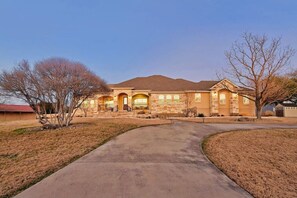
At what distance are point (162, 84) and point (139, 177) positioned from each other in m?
26.0

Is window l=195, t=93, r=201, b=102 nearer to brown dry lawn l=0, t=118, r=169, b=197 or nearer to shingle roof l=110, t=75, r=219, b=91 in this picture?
shingle roof l=110, t=75, r=219, b=91

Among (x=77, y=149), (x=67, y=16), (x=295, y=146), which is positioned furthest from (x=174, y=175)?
(x=67, y=16)

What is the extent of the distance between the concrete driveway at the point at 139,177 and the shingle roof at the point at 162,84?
68.5 feet

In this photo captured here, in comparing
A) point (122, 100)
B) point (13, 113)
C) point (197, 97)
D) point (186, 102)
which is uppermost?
point (197, 97)

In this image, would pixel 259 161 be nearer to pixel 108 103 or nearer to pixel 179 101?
pixel 179 101

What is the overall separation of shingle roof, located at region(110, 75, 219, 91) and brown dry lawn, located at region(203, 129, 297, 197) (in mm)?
18423

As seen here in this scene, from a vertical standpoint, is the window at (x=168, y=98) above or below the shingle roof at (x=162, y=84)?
below

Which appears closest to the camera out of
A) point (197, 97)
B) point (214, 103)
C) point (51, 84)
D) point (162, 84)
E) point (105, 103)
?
point (51, 84)

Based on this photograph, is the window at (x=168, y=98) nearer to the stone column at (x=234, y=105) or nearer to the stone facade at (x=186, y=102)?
the stone facade at (x=186, y=102)

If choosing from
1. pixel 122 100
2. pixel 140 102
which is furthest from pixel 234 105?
pixel 122 100

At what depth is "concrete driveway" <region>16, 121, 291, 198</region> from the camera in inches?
159

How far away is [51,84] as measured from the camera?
11.9 metres

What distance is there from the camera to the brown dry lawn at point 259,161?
180 inches

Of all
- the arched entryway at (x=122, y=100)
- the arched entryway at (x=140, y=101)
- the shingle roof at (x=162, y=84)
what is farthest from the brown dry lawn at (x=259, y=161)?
the arched entryway at (x=122, y=100)
